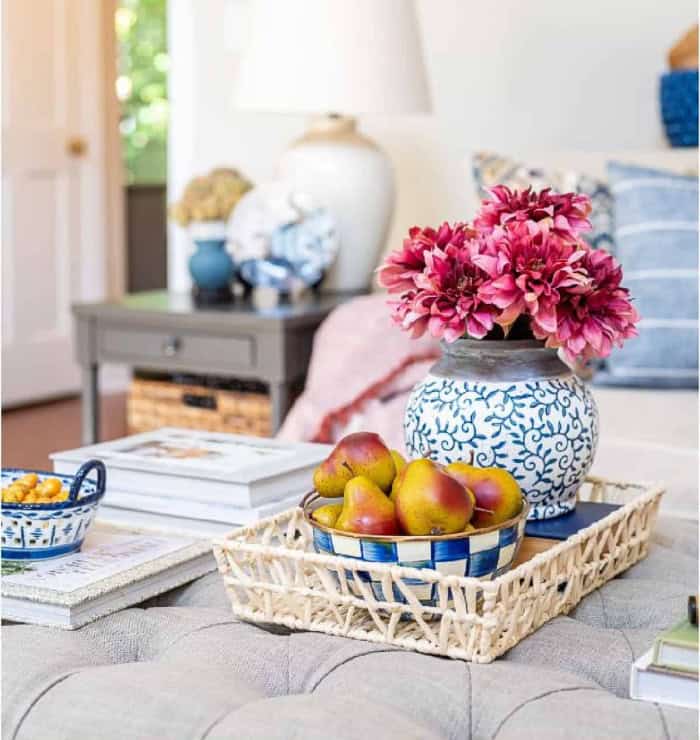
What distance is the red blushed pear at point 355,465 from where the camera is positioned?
3.91 ft

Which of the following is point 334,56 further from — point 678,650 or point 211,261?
point 678,650

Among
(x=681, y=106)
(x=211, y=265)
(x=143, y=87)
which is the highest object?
(x=143, y=87)

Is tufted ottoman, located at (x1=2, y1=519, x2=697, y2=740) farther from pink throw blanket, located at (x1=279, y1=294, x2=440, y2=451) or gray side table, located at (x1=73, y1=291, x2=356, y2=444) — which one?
gray side table, located at (x1=73, y1=291, x2=356, y2=444)

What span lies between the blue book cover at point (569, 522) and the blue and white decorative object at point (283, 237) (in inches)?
71.7

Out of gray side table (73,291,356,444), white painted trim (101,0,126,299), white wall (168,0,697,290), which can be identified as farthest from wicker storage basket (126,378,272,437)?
white painted trim (101,0,126,299)

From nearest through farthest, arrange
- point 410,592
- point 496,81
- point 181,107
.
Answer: point 410,592 → point 496,81 → point 181,107

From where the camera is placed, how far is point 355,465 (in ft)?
3.91

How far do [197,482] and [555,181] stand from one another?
1.54 metres

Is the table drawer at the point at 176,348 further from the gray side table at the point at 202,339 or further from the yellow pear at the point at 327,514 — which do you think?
the yellow pear at the point at 327,514

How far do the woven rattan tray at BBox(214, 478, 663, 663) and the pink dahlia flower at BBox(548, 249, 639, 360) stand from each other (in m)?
0.17

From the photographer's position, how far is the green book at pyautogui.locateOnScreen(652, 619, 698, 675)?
3.19 feet

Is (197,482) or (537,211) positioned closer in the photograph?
(537,211)

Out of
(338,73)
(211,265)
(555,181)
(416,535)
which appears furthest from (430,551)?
(211,265)

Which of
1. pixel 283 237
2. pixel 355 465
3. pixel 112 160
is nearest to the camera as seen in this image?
pixel 355 465
